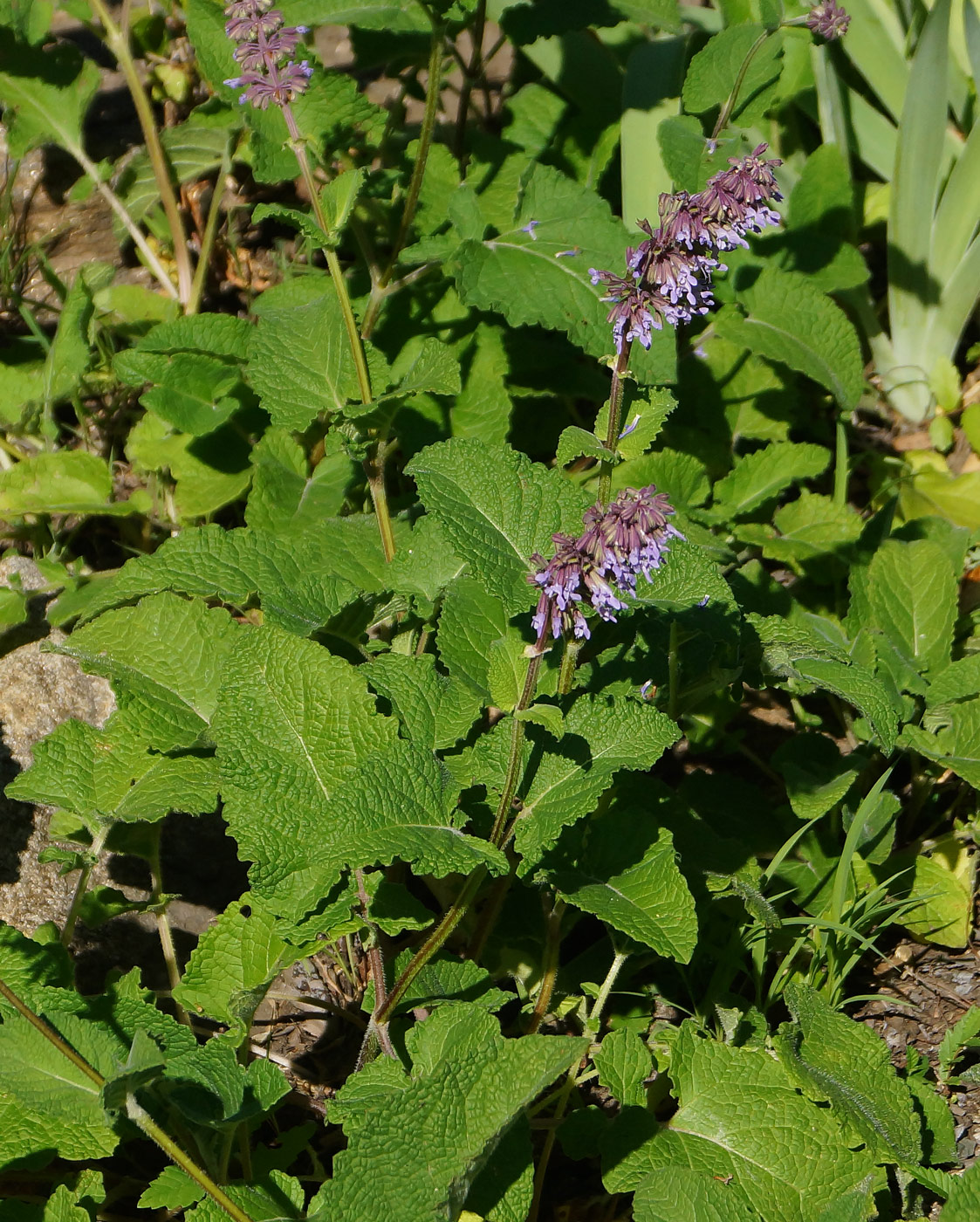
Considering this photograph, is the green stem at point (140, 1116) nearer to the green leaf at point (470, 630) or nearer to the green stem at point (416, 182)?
the green leaf at point (470, 630)

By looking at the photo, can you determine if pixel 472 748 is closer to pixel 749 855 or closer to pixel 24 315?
pixel 749 855

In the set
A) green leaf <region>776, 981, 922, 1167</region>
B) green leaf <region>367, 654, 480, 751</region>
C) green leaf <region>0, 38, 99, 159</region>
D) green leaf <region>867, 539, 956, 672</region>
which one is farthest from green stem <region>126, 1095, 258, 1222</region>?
green leaf <region>0, 38, 99, 159</region>

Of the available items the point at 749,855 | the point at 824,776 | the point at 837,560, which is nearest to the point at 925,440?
the point at 837,560

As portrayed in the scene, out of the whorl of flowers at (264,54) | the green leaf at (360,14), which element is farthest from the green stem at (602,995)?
the green leaf at (360,14)

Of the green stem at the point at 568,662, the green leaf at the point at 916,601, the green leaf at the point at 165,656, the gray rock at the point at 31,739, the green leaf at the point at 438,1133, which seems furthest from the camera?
the green leaf at the point at 916,601

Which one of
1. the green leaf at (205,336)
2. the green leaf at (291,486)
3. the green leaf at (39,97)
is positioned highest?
the green leaf at (39,97)

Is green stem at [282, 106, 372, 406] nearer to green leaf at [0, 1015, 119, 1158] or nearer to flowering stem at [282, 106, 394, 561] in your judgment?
flowering stem at [282, 106, 394, 561]

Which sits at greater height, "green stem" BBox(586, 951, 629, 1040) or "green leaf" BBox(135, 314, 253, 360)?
"green leaf" BBox(135, 314, 253, 360)
